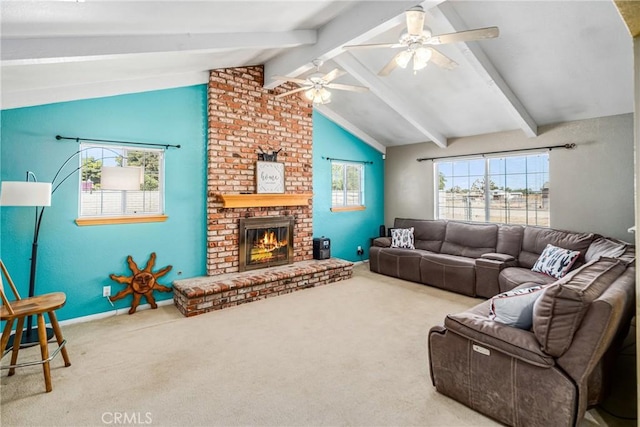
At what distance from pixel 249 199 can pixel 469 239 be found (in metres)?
3.70

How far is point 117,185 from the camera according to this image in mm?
3424

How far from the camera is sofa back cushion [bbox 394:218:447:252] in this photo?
18.8ft

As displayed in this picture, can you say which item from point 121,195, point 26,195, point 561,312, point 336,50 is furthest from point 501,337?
point 121,195

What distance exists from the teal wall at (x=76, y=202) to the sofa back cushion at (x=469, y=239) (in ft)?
13.5

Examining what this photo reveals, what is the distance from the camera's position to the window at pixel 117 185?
3.65m

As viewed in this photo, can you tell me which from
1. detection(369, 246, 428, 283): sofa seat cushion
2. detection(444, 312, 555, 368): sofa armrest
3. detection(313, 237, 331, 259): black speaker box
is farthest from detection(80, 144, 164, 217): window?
detection(369, 246, 428, 283): sofa seat cushion

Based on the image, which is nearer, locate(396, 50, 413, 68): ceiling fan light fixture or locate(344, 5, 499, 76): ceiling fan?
locate(344, 5, 499, 76): ceiling fan

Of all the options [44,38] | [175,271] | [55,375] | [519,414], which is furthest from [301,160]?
[519,414]

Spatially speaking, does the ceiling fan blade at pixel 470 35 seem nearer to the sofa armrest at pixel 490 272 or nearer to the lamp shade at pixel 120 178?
the sofa armrest at pixel 490 272

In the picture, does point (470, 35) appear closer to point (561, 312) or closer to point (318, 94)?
point (318, 94)

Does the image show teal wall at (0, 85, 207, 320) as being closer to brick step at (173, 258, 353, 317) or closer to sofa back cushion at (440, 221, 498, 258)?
brick step at (173, 258, 353, 317)

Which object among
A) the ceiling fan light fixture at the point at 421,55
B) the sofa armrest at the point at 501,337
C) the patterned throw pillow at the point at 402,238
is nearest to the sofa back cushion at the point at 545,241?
the patterned throw pillow at the point at 402,238

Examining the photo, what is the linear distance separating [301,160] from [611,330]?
4495 mm

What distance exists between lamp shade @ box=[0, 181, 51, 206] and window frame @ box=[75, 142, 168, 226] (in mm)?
936
